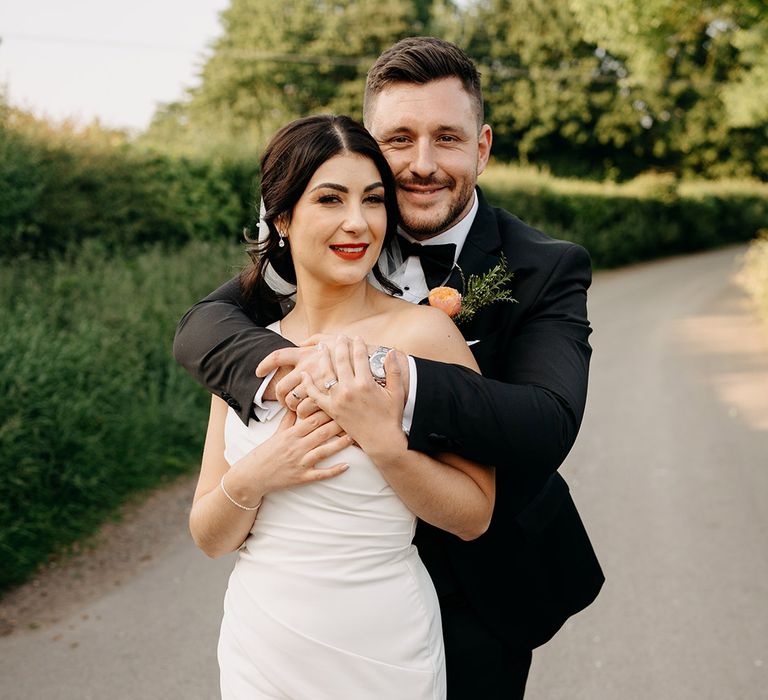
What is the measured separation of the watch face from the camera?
1.88 m

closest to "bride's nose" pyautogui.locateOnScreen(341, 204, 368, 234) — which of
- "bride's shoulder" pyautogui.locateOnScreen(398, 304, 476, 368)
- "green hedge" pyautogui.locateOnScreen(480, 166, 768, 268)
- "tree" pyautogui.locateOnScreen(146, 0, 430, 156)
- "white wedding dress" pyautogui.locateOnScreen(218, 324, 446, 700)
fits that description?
"bride's shoulder" pyautogui.locateOnScreen(398, 304, 476, 368)

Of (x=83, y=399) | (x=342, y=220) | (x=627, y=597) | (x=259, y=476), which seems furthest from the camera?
(x=83, y=399)

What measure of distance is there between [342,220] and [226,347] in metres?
0.46

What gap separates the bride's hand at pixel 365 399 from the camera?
1807 mm

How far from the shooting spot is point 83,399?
590cm

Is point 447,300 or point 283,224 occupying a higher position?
point 283,224

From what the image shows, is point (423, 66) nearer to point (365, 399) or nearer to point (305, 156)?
point (305, 156)

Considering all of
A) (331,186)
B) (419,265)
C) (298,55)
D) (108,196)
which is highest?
(298,55)

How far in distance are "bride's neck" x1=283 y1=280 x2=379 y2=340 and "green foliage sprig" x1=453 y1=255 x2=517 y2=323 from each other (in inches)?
10.2

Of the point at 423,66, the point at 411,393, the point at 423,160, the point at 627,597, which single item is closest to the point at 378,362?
the point at 411,393

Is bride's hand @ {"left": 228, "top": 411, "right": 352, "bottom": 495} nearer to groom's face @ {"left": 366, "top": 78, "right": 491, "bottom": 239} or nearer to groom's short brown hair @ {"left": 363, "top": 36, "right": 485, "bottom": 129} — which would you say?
groom's face @ {"left": 366, "top": 78, "right": 491, "bottom": 239}

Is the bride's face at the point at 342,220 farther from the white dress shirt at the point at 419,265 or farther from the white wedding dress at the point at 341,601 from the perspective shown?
the white wedding dress at the point at 341,601

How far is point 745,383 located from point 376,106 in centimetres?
904

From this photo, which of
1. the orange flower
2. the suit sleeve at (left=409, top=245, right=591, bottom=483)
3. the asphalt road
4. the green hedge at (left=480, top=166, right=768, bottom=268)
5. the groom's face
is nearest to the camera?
the suit sleeve at (left=409, top=245, right=591, bottom=483)
